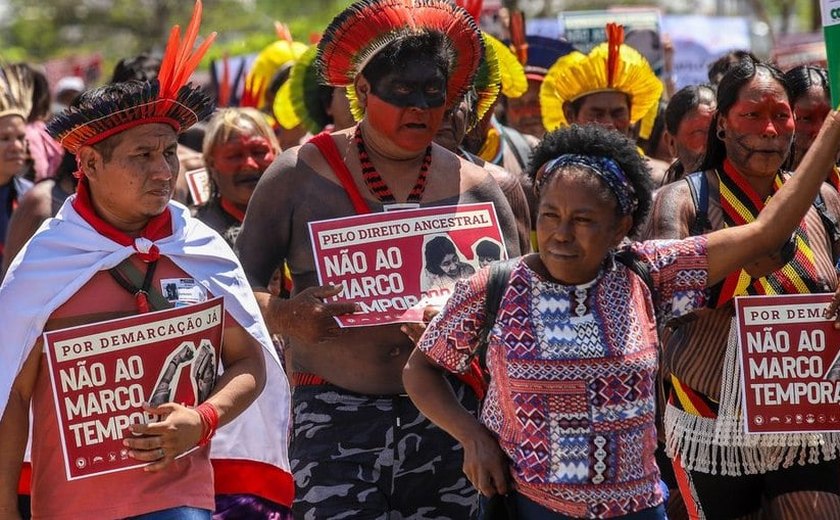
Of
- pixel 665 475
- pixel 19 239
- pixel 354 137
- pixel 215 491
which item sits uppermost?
pixel 354 137

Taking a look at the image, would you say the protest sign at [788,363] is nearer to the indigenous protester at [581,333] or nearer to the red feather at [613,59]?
the indigenous protester at [581,333]

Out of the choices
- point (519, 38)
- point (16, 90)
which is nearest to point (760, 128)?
point (519, 38)

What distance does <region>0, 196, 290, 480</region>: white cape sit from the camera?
4477 mm

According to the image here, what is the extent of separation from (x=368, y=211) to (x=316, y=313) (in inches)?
18.2

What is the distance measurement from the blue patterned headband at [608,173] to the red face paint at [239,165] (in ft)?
11.9

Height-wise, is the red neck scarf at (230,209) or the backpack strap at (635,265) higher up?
the backpack strap at (635,265)

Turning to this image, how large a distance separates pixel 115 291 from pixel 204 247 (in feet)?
1.08

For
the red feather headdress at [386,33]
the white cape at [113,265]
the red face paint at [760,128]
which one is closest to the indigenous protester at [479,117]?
the red feather headdress at [386,33]

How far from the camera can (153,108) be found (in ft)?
15.5

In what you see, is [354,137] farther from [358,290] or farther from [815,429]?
[815,429]

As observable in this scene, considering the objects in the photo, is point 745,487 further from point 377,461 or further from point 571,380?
point 571,380

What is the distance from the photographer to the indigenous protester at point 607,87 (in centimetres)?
858

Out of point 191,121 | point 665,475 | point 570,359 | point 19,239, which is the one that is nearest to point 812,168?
point 570,359

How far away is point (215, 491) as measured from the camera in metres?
5.07
